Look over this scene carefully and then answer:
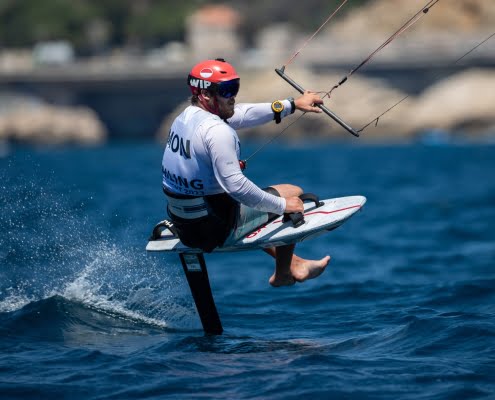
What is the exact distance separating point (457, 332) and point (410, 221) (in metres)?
10.3

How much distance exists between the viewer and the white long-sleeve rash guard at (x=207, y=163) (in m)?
6.67

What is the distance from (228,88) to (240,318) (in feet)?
8.67

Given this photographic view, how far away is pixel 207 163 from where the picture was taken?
268 inches

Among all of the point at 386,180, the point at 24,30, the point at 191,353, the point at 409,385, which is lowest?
the point at 409,385

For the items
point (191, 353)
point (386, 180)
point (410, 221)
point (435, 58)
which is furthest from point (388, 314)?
point (435, 58)

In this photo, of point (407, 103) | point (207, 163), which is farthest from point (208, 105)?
point (407, 103)

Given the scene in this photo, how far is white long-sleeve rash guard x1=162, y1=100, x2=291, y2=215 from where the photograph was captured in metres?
6.67

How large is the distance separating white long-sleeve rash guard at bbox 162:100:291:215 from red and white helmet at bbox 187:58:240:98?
18cm

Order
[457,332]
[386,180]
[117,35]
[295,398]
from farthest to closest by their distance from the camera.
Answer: [117,35], [386,180], [457,332], [295,398]

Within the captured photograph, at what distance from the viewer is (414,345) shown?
7.07 meters

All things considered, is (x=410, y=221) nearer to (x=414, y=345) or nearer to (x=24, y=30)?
(x=414, y=345)

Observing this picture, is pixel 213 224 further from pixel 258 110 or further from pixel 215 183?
pixel 258 110

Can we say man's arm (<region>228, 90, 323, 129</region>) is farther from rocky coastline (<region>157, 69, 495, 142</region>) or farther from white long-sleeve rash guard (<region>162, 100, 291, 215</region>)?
rocky coastline (<region>157, 69, 495, 142</region>)

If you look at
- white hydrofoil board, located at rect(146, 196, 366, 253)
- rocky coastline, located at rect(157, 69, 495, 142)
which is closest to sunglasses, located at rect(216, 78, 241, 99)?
white hydrofoil board, located at rect(146, 196, 366, 253)
